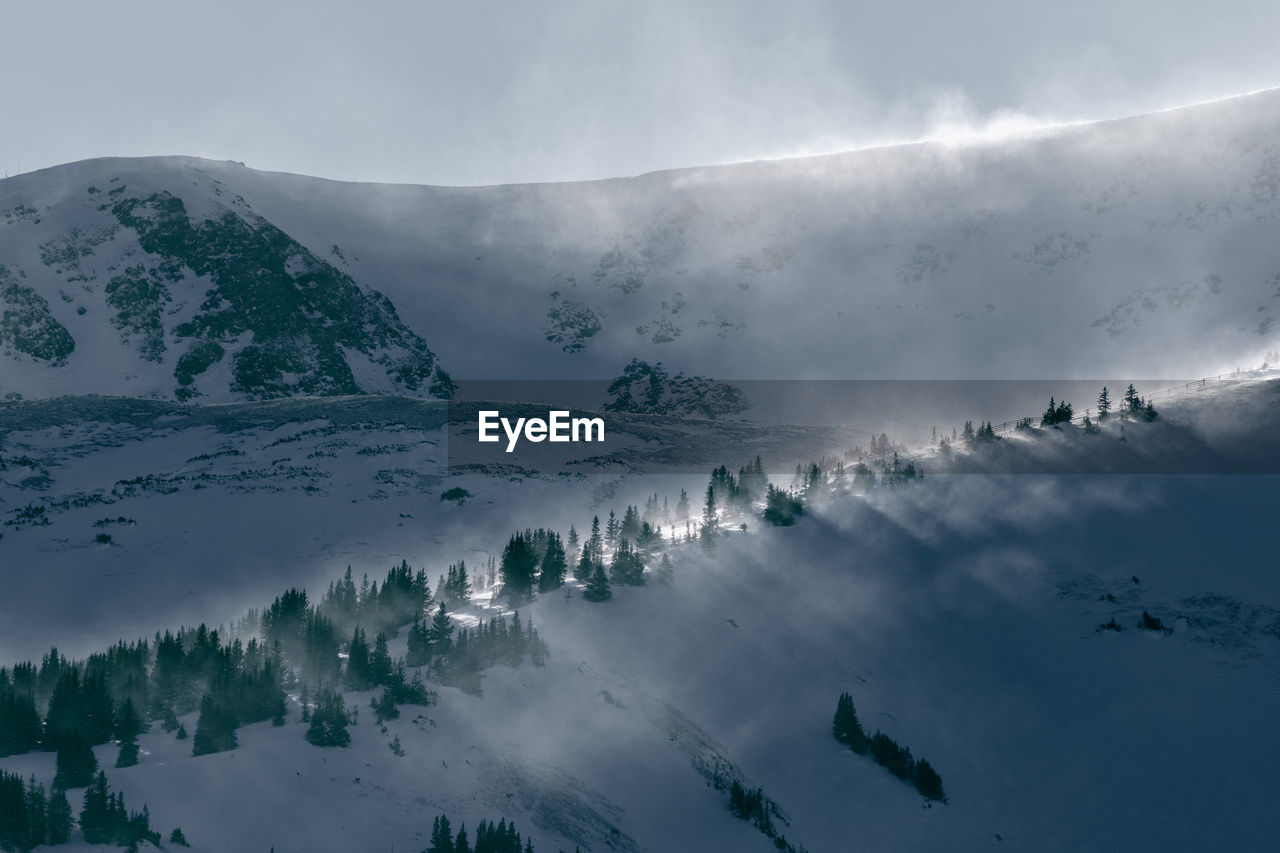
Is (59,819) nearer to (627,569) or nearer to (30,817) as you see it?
(30,817)

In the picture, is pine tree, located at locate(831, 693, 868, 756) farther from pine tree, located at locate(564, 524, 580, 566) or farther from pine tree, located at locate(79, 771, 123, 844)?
pine tree, located at locate(79, 771, 123, 844)

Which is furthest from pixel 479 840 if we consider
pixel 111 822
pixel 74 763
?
pixel 74 763

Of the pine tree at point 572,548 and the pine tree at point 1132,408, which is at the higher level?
the pine tree at point 1132,408

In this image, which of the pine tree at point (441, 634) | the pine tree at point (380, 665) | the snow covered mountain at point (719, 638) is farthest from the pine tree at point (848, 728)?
the pine tree at point (380, 665)

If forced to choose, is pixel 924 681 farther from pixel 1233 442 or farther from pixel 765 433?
pixel 765 433

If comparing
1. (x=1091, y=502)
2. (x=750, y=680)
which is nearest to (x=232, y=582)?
(x=750, y=680)

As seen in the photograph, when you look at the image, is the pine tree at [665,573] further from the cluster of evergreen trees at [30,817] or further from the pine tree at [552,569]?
the cluster of evergreen trees at [30,817]

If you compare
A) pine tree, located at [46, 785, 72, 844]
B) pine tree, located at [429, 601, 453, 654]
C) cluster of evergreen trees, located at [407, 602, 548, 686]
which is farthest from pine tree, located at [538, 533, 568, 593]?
pine tree, located at [46, 785, 72, 844]
